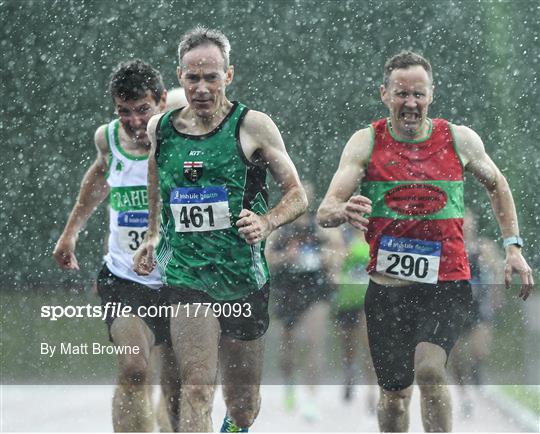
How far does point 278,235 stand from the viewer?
18.1 feet

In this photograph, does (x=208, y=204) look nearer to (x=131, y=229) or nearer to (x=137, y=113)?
(x=131, y=229)

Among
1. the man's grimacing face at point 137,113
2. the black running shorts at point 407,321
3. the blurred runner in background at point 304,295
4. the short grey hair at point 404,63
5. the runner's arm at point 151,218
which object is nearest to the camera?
the runner's arm at point 151,218

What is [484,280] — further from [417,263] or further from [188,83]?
[188,83]

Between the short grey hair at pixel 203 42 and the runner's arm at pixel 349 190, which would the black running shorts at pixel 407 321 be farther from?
the short grey hair at pixel 203 42

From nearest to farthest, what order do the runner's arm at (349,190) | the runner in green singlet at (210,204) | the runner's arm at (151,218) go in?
the runner's arm at (349,190)
the runner in green singlet at (210,204)
the runner's arm at (151,218)

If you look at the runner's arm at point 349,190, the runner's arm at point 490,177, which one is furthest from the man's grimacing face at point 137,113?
the runner's arm at point 490,177

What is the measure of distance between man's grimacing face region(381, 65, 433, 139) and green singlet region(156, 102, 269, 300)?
2.12 feet

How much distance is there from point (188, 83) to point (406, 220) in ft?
3.41

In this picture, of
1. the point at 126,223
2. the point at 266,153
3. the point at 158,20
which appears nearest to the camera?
the point at 266,153

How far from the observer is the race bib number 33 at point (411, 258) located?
4.75 m

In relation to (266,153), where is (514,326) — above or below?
below

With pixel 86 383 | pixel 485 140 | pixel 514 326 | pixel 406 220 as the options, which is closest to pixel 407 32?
pixel 485 140

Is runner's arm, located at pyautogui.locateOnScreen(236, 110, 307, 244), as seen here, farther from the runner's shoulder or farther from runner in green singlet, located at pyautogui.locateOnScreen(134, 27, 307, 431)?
the runner's shoulder

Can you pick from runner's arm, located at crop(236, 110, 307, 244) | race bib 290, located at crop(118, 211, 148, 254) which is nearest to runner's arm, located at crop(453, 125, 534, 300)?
runner's arm, located at crop(236, 110, 307, 244)
